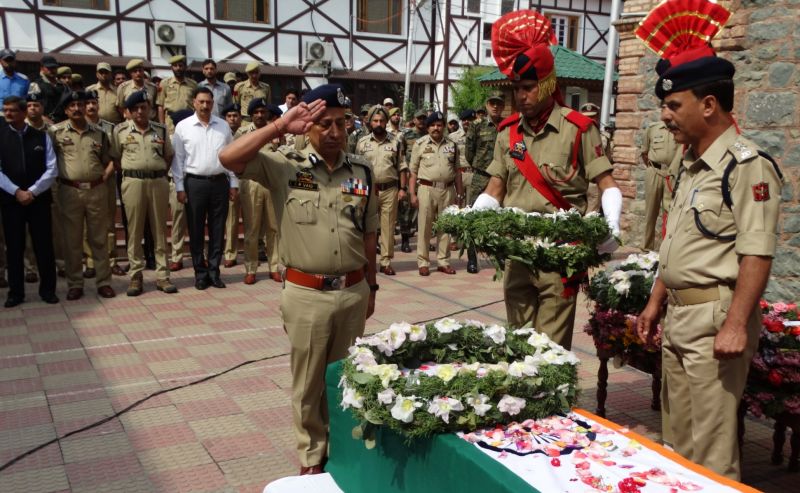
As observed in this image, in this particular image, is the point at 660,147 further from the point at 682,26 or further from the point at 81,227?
the point at 81,227

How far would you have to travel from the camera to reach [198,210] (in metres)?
8.80

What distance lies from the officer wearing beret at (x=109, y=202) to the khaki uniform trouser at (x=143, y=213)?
33cm

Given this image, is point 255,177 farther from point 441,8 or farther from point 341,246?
point 441,8

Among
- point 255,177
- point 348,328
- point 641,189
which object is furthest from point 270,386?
point 641,189

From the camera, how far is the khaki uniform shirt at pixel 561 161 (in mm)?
4238

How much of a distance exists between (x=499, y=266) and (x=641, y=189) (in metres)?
8.39

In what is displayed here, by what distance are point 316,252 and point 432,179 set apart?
6.40m

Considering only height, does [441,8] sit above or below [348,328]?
above

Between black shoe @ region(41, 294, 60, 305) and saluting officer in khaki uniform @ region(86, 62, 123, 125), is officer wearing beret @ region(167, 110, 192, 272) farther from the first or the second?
saluting officer in khaki uniform @ region(86, 62, 123, 125)

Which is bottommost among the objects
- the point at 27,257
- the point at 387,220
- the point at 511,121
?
the point at 27,257

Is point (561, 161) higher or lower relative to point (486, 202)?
higher

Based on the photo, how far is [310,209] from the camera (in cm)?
385

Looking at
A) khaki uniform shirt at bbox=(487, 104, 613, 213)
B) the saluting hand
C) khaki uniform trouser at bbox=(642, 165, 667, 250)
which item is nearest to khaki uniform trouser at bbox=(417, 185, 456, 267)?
khaki uniform trouser at bbox=(642, 165, 667, 250)

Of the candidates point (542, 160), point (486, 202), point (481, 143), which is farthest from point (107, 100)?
point (542, 160)
